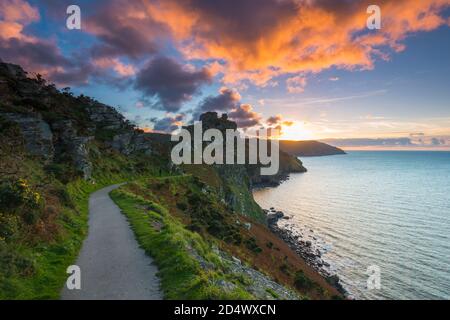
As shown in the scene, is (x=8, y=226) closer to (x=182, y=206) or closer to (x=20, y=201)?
(x=20, y=201)

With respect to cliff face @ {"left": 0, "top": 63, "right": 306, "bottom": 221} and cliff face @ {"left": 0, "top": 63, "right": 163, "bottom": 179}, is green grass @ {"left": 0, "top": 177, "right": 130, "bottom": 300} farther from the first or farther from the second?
cliff face @ {"left": 0, "top": 63, "right": 163, "bottom": 179}

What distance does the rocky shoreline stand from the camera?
154 ft

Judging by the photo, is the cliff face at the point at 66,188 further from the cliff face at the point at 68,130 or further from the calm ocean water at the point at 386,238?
the calm ocean water at the point at 386,238

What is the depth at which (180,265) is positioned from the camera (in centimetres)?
1446

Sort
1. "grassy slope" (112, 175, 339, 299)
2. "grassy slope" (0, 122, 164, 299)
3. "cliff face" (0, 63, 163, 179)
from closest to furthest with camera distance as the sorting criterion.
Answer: "grassy slope" (0, 122, 164, 299), "grassy slope" (112, 175, 339, 299), "cliff face" (0, 63, 163, 179)

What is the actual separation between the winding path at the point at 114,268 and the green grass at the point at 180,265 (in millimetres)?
516

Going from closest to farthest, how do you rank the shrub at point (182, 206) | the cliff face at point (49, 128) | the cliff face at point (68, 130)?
the cliff face at point (49, 128) < the cliff face at point (68, 130) < the shrub at point (182, 206)

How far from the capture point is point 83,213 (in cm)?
2739

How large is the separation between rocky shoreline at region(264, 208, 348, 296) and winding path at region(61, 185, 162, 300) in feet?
126

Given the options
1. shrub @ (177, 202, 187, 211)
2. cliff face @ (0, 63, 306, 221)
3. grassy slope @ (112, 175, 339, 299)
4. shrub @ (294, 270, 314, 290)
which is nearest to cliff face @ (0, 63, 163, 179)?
cliff face @ (0, 63, 306, 221)

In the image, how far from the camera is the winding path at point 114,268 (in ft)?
39.3

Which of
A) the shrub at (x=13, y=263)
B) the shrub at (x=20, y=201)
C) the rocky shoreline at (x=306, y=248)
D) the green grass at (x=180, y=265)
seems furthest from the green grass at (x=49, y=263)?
the rocky shoreline at (x=306, y=248)

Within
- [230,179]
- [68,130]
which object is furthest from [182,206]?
[230,179]
